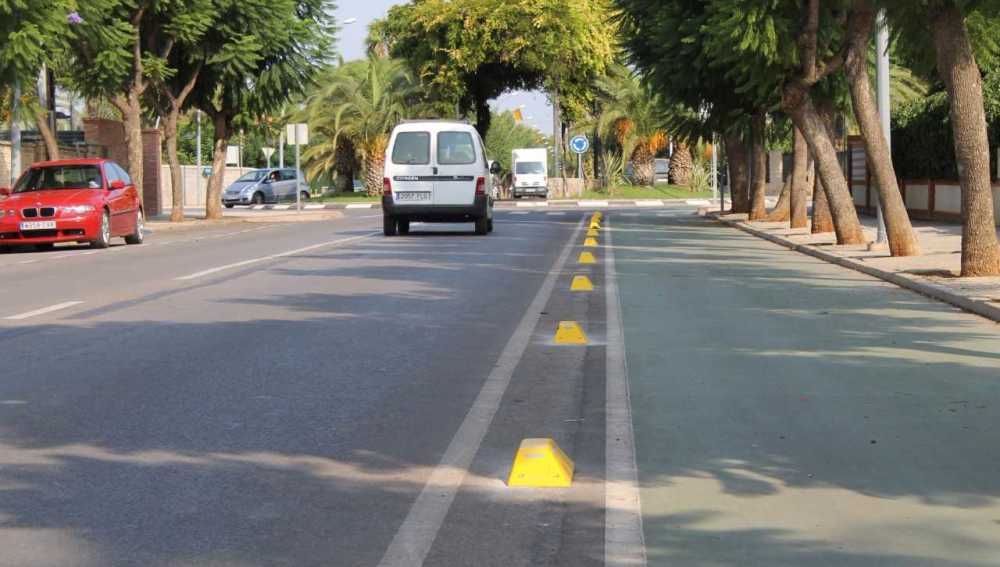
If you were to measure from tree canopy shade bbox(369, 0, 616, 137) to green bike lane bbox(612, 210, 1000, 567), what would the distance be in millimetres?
49736

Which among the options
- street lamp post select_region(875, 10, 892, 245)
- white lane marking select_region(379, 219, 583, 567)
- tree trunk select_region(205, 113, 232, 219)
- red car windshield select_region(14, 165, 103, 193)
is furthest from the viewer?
tree trunk select_region(205, 113, 232, 219)

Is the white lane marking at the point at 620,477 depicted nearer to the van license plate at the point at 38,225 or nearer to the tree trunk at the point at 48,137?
the van license plate at the point at 38,225

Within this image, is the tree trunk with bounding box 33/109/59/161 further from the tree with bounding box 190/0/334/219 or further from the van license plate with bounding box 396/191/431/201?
the van license plate with bounding box 396/191/431/201

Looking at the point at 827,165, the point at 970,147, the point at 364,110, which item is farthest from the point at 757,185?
the point at 364,110

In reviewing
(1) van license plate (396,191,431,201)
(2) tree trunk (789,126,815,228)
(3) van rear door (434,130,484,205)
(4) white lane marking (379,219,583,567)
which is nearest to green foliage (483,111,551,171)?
(2) tree trunk (789,126,815,228)

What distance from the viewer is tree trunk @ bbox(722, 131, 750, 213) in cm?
3928

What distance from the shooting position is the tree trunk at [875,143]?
20.8 metres

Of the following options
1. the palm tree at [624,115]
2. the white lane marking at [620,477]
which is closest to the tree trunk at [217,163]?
the palm tree at [624,115]

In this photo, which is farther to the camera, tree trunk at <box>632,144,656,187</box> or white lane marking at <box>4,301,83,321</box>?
tree trunk at <box>632,144,656,187</box>

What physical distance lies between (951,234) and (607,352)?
18876mm

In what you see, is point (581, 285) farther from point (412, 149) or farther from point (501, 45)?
point (501, 45)

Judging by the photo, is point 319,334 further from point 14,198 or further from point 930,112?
point 930,112

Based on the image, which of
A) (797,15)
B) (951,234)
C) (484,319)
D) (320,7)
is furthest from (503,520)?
(320,7)

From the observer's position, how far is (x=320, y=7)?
42.7 meters
